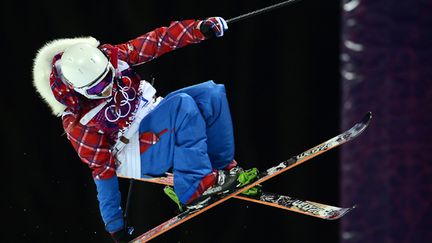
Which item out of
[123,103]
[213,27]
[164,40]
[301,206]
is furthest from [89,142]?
[301,206]

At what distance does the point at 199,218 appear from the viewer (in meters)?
2.79

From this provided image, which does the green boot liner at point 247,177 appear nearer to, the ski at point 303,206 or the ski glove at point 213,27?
the ski at point 303,206

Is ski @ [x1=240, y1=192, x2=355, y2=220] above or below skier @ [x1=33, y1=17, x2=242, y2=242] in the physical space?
below

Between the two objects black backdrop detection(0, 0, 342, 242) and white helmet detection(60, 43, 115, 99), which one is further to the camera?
black backdrop detection(0, 0, 342, 242)

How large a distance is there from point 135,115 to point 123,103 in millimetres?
61

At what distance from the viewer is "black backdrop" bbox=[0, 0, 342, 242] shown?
2.45m

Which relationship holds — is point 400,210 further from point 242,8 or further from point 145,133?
point 242,8

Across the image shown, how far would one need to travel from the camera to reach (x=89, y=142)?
2.09 metres

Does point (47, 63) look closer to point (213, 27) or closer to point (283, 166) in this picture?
point (213, 27)

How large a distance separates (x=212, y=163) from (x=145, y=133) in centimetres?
22

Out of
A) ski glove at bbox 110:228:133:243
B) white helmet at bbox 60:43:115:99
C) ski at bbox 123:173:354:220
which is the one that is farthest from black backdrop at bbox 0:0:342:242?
white helmet at bbox 60:43:115:99

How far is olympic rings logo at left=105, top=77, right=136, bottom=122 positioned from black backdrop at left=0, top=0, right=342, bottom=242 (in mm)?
503

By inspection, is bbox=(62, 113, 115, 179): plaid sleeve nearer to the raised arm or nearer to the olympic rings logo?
the olympic rings logo

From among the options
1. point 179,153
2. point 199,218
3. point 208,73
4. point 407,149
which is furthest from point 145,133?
point 407,149
